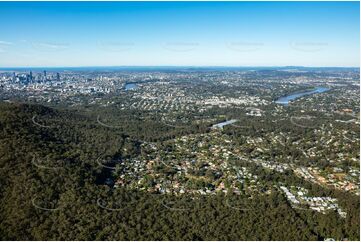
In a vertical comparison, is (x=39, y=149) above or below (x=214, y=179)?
above

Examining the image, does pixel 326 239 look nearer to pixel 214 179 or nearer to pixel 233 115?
pixel 214 179

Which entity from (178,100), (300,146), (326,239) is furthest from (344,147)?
(178,100)

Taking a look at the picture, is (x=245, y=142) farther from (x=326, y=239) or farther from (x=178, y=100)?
(x=178, y=100)

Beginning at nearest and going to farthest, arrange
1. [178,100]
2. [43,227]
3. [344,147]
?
[43,227] < [344,147] < [178,100]

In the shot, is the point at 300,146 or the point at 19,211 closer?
the point at 19,211

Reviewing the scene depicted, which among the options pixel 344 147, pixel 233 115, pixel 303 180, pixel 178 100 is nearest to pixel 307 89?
pixel 178 100

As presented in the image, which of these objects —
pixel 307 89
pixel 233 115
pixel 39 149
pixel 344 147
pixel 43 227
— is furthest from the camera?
pixel 307 89
